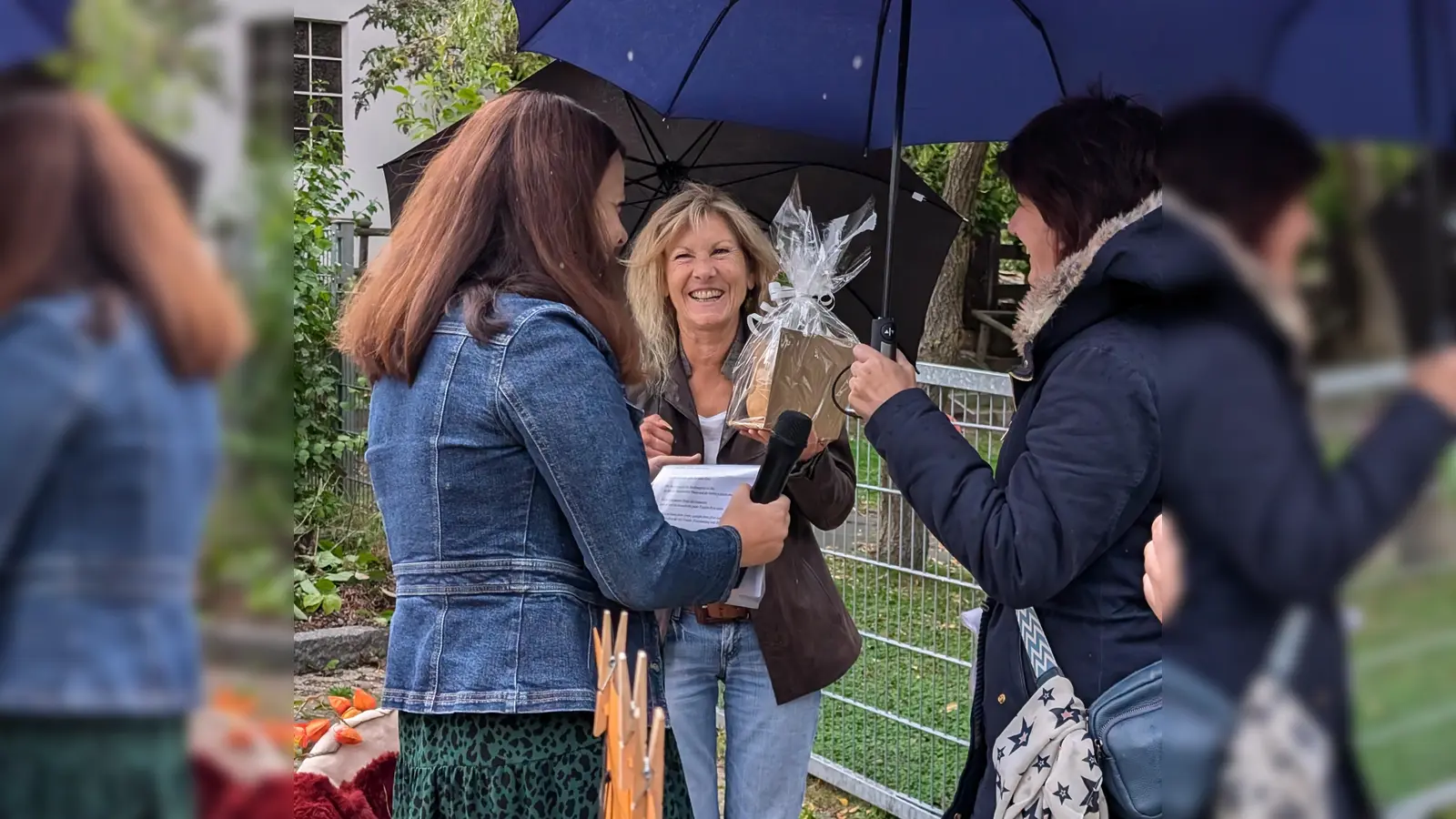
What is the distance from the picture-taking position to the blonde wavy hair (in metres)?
2.97

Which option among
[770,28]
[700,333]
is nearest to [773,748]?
[700,333]

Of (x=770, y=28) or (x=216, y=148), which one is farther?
(x=770, y=28)

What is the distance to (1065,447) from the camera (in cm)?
173

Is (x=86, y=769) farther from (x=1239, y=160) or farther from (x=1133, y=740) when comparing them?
(x=1133, y=740)

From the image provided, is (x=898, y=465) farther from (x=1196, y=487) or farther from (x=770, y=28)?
(x=1196, y=487)

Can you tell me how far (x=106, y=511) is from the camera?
1.44 feet

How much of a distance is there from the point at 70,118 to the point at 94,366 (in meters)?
0.09

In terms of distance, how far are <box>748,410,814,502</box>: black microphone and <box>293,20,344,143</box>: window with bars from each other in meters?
4.16

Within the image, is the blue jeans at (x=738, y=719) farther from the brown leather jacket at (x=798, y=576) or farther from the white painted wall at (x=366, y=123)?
the white painted wall at (x=366, y=123)

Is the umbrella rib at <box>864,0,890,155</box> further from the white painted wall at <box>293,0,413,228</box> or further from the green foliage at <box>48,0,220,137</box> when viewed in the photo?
the white painted wall at <box>293,0,413,228</box>

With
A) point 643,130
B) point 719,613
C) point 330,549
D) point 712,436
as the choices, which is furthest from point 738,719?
point 330,549

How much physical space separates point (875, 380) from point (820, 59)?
3.48ft

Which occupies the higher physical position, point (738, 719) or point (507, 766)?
point (507, 766)

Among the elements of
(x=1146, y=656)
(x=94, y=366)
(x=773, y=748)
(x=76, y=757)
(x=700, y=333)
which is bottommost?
(x=773, y=748)
